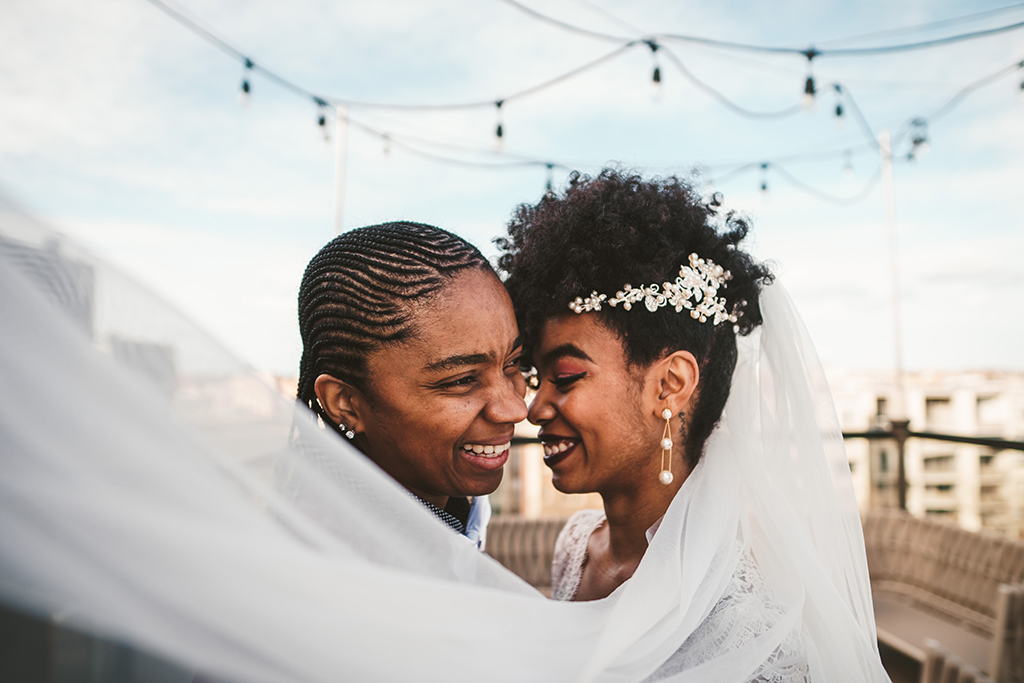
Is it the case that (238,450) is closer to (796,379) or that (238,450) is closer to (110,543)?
(110,543)

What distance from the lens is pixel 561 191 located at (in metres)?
1.83

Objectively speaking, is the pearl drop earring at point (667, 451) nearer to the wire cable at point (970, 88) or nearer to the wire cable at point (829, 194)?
the wire cable at point (970, 88)

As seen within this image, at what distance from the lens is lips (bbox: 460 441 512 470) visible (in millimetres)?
1392

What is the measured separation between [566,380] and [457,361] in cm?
44

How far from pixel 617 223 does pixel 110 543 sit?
1.33 meters

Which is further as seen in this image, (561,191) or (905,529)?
(905,529)

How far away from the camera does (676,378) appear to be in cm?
166

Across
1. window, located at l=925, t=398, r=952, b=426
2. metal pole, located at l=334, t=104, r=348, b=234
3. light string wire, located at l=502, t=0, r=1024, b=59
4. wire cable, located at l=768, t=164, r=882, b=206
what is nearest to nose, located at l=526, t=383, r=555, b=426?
light string wire, located at l=502, t=0, r=1024, b=59

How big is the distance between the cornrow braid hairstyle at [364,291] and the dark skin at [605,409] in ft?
1.33

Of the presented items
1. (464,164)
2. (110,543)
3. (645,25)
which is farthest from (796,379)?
(464,164)

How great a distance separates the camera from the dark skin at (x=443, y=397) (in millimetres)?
1290

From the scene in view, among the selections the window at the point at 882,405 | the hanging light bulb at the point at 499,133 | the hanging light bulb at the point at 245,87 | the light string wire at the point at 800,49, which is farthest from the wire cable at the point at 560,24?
the window at the point at 882,405

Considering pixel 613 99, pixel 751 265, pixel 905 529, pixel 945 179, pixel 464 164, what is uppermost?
pixel 945 179

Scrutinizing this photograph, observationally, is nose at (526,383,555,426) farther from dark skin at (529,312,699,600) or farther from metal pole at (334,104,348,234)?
metal pole at (334,104,348,234)
